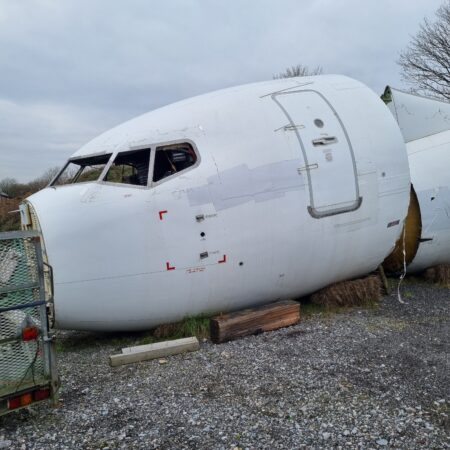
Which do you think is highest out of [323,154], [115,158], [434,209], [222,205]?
[115,158]

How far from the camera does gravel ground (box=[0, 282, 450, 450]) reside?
3969 mm

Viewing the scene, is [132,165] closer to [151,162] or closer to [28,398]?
[151,162]

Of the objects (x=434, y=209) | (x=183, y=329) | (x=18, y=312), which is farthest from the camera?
(x=434, y=209)

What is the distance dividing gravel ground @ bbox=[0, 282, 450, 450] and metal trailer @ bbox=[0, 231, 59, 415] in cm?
37

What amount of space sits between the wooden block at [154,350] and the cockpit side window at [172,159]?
2.31m

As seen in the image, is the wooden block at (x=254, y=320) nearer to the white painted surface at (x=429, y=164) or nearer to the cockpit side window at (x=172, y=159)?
the cockpit side window at (x=172, y=159)

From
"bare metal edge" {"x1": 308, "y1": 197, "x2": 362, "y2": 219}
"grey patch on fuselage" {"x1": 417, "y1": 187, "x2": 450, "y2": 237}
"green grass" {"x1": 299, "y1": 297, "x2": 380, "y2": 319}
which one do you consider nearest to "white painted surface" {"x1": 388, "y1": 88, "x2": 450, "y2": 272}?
"grey patch on fuselage" {"x1": 417, "y1": 187, "x2": 450, "y2": 237}

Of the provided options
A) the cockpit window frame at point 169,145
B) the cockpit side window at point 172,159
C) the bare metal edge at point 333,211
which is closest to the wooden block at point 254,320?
the bare metal edge at point 333,211

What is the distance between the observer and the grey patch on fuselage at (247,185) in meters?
6.06

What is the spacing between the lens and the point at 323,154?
684cm

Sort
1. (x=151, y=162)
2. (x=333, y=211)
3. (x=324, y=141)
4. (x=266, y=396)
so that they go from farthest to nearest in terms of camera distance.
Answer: (x=324, y=141)
(x=333, y=211)
(x=151, y=162)
(x=266, y=396)

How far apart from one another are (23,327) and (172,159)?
126 inches

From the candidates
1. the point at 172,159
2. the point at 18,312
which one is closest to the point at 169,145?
the point at 172,159

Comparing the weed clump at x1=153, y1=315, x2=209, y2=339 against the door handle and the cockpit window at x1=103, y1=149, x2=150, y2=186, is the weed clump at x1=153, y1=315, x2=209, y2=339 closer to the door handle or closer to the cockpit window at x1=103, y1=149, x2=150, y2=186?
the cockpit window at x1=103, y1=149, x2=150, y2=186
